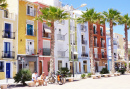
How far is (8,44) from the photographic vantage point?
31328 mm

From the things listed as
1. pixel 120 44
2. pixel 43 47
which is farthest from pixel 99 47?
pixel 120 44

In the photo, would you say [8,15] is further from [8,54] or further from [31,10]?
[8,54]

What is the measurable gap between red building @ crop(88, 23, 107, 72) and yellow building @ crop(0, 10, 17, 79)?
22.9 metres

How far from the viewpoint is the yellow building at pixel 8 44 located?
30188 mm

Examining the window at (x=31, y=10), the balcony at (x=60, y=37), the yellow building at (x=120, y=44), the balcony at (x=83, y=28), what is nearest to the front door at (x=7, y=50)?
the window at (x=31, y=10)

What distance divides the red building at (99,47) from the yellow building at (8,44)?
2291 cm

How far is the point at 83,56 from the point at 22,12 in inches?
736

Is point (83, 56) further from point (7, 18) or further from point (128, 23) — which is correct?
point (7, 18)

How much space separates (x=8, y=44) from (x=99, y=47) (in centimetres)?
2645

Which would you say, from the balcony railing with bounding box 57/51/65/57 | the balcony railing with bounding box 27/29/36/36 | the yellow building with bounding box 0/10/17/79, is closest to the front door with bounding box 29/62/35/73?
the yellow building with bounding box 0/10/17/79

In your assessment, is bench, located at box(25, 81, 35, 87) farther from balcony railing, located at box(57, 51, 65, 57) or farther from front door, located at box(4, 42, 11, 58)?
balcony railing, located at box(57, 51, 65, 57)

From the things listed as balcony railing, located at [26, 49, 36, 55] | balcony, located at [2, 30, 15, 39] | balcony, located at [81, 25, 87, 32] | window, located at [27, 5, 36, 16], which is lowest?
balcony railing, located at [26, 49, 36, 55]

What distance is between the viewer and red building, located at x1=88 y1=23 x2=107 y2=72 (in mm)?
49719

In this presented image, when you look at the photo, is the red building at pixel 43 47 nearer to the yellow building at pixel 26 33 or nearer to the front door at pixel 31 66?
the yellow building at pixel 26 33
